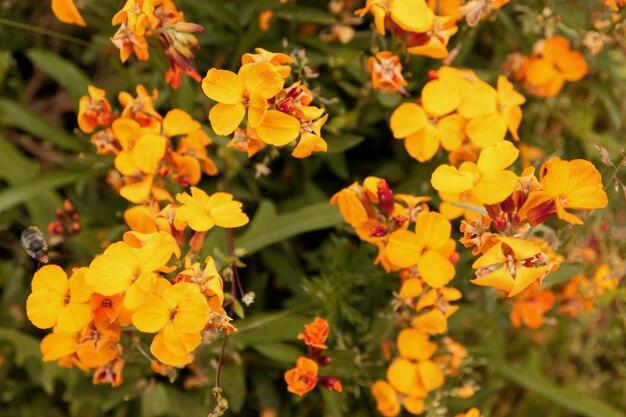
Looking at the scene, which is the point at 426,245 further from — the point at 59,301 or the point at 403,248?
the point at 59,301

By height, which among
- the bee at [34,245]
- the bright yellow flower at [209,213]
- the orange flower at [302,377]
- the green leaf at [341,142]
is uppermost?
the bright yellow flower at [209,213]

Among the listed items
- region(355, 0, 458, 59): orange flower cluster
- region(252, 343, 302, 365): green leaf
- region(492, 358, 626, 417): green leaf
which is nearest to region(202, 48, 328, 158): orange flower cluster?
region(355, 0, 458, 59): orange flower cluster

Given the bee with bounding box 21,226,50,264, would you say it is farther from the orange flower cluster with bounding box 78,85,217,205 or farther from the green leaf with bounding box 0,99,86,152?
the green leaf with bounding box 0,99,86,152

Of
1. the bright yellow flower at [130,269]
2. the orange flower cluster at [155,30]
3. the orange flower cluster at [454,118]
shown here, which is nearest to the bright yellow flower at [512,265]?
the orange flower cluster at [454,118]

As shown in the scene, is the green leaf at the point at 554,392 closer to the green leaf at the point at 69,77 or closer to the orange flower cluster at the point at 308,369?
the orange flower cluster at the point at 308,369

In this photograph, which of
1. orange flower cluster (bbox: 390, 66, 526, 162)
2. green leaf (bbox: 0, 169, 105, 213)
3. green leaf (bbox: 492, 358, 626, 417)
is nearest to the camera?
orange flower cluster (bbox: 390, 66, 526, 162)

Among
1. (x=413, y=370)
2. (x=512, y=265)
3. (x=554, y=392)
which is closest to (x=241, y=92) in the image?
(x=512, y=265)

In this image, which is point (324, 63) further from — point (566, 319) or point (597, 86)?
point (566, 319)
